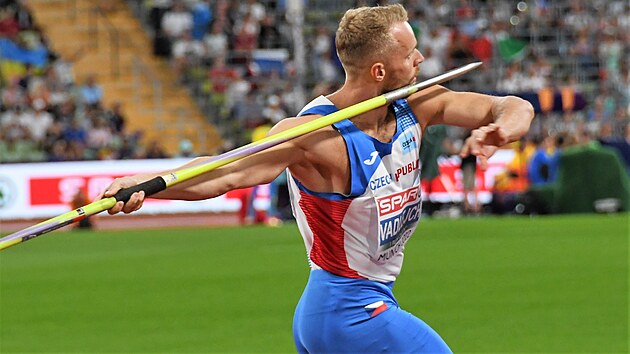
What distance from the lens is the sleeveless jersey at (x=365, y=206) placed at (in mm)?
5242

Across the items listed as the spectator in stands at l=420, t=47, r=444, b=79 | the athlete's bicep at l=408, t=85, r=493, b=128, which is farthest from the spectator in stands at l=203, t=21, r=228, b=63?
the athlete's bicep at l=408, t=85, r=493, b=128

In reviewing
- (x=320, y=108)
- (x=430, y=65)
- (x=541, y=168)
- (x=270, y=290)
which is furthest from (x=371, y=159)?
(x=430, y=65)

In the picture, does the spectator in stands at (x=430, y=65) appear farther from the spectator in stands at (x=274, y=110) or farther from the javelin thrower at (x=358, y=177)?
the javelin thrower at (x=358, y=177)

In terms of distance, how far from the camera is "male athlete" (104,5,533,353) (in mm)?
5180

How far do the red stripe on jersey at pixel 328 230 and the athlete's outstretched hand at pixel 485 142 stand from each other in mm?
550

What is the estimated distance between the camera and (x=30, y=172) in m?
27.3

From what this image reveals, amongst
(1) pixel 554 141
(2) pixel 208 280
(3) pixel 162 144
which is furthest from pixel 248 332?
(3) pixel 162 144

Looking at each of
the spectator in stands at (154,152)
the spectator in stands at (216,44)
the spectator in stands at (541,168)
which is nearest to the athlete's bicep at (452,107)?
the spectator in stands at (541,168)

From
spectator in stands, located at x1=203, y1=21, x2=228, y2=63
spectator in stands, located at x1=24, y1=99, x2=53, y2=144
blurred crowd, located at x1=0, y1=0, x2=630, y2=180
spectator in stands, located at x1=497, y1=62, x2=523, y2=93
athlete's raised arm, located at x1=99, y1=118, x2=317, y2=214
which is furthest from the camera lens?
spectator in stands, located at x1=203, y1=21, x2=228, y2=63

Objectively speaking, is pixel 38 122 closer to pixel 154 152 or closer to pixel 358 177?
pixel 154 152

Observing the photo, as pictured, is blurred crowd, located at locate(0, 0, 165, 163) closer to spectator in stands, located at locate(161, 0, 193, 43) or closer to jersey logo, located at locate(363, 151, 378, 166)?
spectator in stands, located at locate(161, 0, 193, 43)

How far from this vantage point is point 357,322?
5289 mm

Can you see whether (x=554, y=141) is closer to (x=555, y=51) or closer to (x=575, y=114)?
(x=575, y=114)

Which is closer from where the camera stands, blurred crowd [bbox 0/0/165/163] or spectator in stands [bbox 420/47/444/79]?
blurred crowd [bbox 0/0/165/163]
